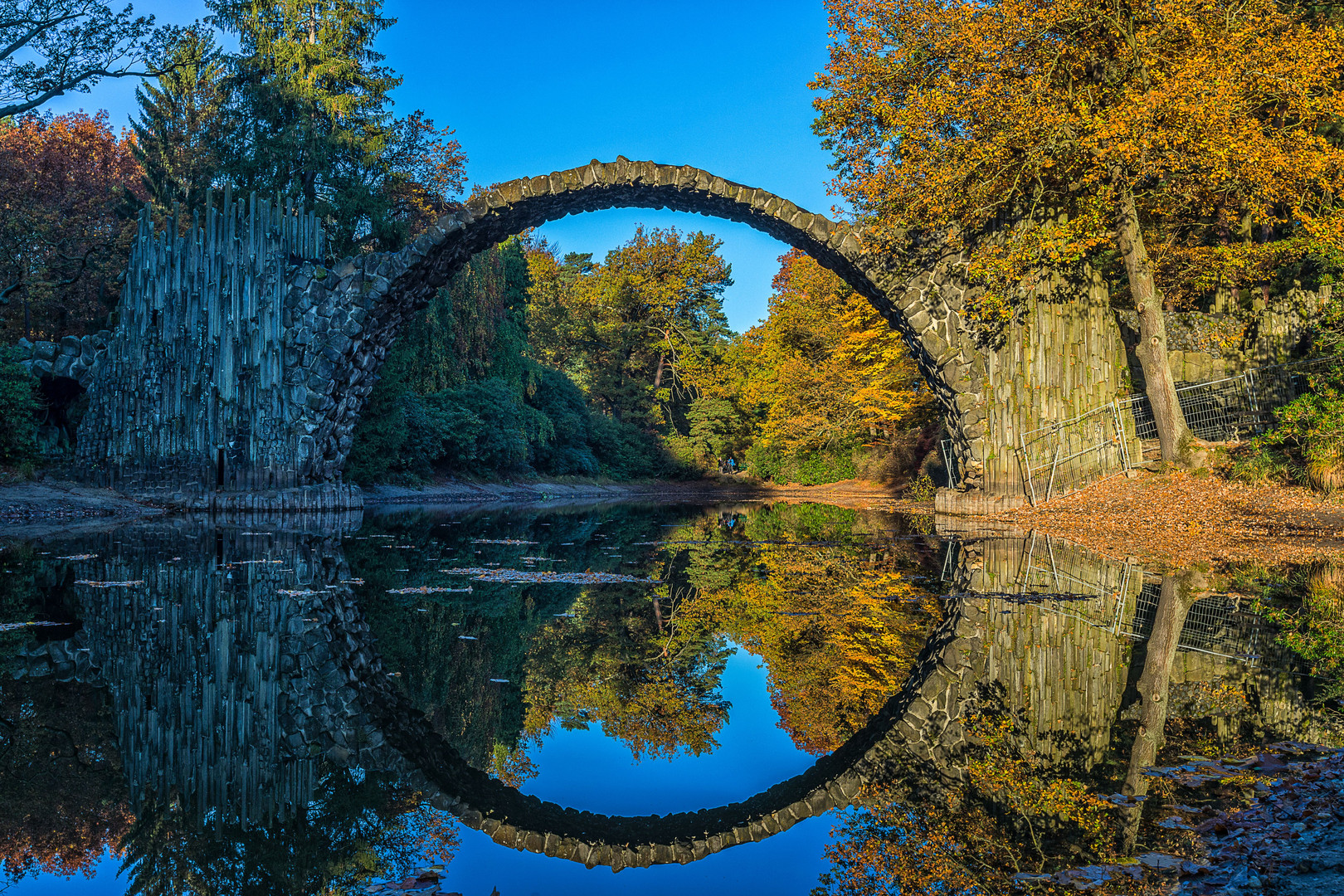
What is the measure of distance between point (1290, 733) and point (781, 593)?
10.9 ft

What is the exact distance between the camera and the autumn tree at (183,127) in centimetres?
2403

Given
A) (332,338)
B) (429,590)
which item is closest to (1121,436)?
(429,590)

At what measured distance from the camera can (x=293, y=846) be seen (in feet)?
5.89

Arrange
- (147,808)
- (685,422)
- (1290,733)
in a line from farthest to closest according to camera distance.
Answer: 1. (685,422)
2. (1290,733)
3. (147,808)

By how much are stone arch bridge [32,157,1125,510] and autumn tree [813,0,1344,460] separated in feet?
2.83

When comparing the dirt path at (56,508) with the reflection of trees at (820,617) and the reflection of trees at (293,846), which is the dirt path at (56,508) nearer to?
the reflection of trees at (820,617)

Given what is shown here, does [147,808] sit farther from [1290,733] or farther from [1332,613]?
[1332,613]

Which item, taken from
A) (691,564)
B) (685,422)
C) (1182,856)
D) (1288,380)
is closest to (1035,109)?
(1288,380)

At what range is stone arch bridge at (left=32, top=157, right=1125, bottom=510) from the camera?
43.6 ft

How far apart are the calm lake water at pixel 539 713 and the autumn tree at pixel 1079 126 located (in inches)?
303

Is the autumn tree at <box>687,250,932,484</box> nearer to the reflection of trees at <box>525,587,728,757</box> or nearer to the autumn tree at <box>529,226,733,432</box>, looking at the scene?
the autumn tree at <box>529,226,733,432</box>

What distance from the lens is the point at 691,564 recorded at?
7426 mm

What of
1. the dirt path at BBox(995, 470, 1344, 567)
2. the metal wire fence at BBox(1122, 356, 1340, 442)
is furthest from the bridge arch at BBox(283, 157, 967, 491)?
the metal wire fence at BBox(1122, 356, 1340, 442)

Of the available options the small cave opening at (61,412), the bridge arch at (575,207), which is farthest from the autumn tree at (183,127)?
the bridge arch at (575,207)
